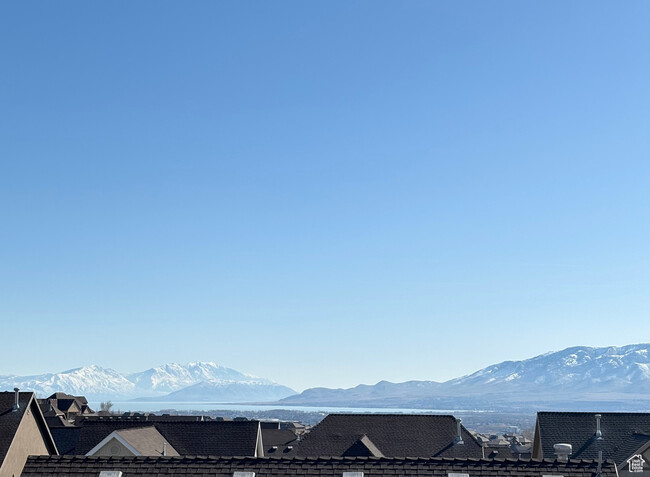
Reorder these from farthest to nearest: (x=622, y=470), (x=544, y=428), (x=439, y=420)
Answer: (x=439, y=420) < (x=544, y=428) < (x=622, y=470)

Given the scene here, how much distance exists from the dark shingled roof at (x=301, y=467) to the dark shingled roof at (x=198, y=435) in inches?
987

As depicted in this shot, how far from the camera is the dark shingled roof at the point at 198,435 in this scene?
153 feet

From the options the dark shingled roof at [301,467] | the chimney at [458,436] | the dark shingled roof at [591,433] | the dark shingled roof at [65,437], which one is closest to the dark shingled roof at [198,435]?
the dark shingled roof at [65,437]

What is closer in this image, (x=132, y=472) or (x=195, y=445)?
(x=132, y=472)

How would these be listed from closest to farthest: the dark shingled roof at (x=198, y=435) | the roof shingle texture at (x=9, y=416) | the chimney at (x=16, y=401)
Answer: the roof shingle texture at (x=9, y=416) → the chimney at (x=16, y=401) → the dark shingled roof at (x=198, y=435)

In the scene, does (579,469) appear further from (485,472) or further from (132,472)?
(132,472)

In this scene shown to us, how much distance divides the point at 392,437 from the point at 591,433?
11858 millimetres

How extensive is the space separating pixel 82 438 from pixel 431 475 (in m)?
30.9

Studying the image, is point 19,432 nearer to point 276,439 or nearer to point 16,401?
point 16,401

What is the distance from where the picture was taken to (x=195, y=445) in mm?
47344

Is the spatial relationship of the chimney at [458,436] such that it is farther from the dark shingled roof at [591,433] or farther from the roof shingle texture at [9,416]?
the roof shingle texture at [9,416]

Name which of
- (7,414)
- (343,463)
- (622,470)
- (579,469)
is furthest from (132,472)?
(622,470)

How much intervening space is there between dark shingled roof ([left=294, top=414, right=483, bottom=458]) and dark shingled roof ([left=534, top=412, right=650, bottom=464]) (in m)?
4.99

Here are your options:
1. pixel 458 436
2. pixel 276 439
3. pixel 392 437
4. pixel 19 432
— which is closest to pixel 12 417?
pixel 19 432
